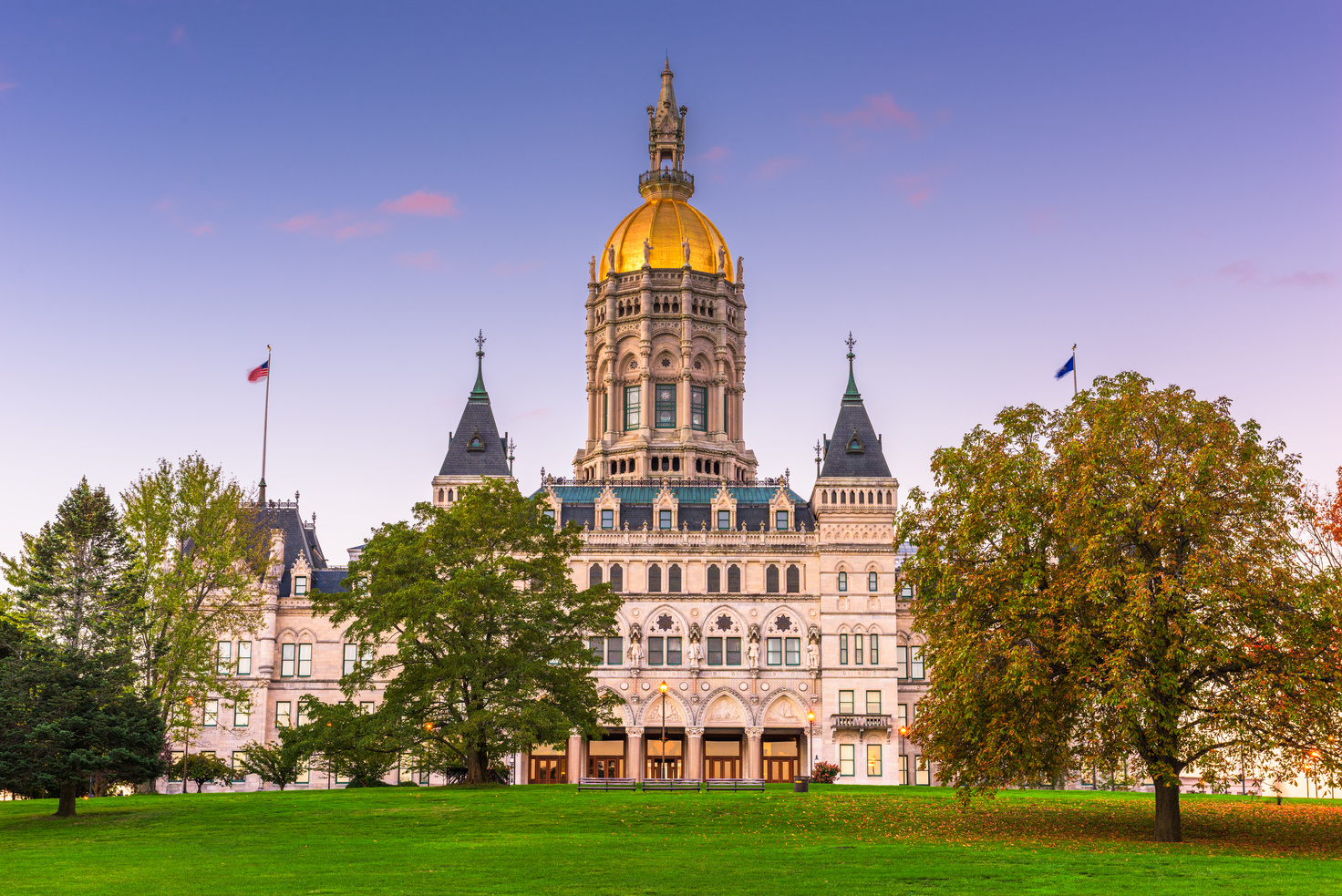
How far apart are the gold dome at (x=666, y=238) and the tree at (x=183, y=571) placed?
1923 inches

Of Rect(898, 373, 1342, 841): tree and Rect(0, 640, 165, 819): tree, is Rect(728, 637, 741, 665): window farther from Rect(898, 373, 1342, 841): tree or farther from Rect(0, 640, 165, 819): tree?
Rect(898, 373, 1342, 841): tree

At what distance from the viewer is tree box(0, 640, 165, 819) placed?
4341 cm

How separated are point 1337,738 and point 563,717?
32.2 m

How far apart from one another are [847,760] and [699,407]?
99.9 ft

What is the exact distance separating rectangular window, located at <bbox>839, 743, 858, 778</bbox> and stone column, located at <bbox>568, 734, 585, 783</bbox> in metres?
16.6

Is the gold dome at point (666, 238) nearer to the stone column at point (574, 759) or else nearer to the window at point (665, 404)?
the window at point (665, 404)

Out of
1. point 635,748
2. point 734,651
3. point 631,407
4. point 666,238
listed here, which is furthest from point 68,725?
point 666,238

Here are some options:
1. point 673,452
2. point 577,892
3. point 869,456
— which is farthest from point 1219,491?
point 673,452

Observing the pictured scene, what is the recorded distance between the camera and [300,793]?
56094 mm

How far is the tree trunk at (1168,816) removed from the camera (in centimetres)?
3597

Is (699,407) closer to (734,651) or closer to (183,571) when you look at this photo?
(734,651)

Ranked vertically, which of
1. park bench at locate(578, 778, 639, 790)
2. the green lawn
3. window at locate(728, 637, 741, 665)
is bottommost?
the green lawn

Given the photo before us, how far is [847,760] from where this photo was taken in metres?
87.0

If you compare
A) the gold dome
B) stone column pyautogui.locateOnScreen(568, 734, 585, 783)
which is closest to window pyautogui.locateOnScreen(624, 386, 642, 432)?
the gold dome
